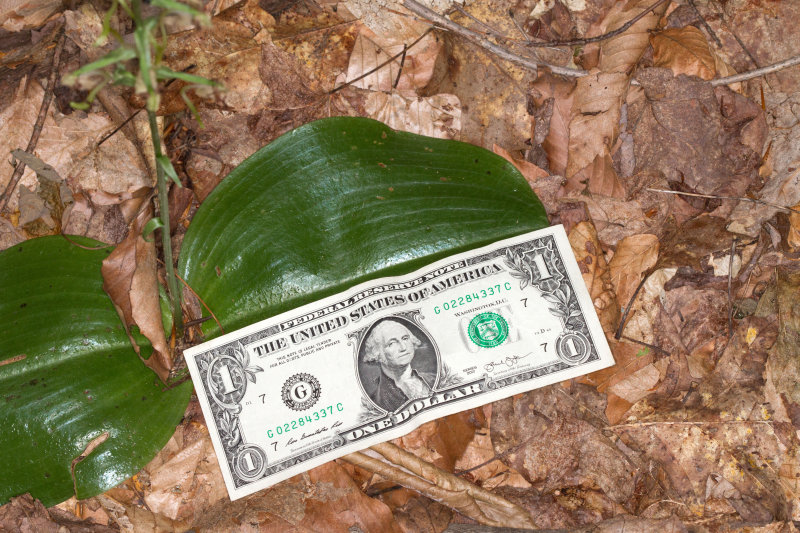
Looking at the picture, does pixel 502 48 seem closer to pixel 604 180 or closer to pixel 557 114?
pixel 557 114

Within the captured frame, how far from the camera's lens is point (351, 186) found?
1.72 metres

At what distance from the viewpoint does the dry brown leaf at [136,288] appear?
1.63m

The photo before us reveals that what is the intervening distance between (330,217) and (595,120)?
38.2 inches

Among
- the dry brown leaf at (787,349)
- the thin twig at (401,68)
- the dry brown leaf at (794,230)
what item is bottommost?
the dry brown leaf at (787,349)

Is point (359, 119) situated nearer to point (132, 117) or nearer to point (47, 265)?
point (132, 117)

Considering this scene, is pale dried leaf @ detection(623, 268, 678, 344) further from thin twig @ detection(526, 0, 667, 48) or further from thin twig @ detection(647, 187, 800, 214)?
thin twig @ detection(526, 0, 667, 48)

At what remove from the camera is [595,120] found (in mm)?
1918

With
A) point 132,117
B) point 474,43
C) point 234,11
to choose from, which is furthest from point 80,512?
point 474,43

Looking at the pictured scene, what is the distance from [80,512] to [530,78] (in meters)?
2.05

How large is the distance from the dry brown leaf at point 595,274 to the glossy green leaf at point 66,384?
4.55 feet

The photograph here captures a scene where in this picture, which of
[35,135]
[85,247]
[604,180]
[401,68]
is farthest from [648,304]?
[35,135]

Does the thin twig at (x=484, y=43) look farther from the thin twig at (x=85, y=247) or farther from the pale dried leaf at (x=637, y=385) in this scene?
the thin twig at (x=85, y=247)

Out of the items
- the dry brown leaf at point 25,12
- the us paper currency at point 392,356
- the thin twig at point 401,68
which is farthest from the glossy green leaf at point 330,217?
the dry brown leaf at point 25,12
